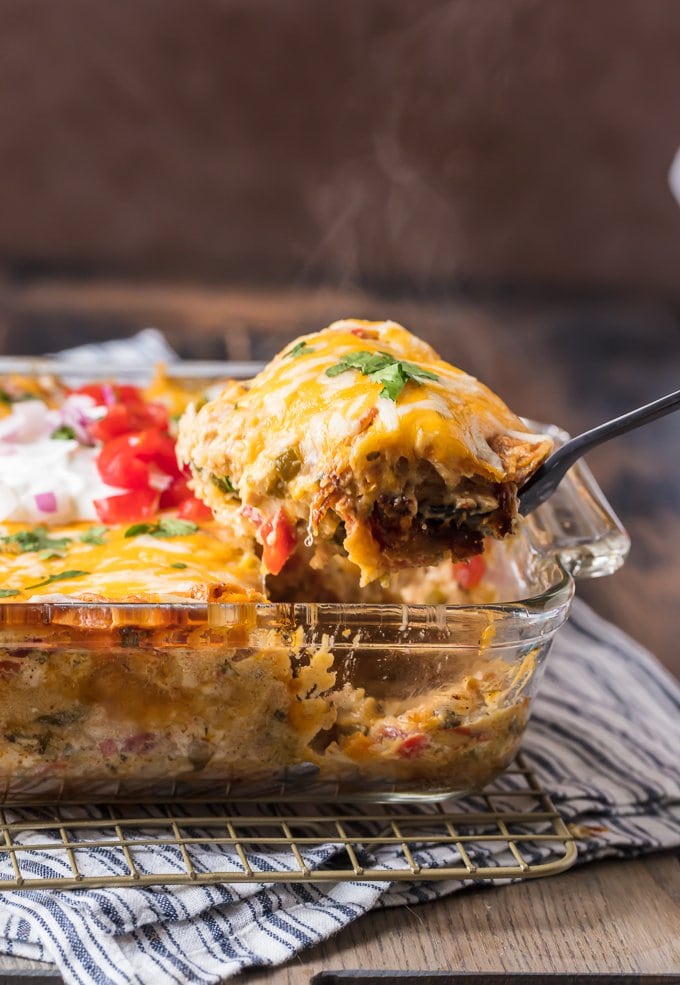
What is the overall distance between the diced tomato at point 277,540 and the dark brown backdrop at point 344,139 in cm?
480

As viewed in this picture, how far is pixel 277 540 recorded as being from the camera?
1.99 meters

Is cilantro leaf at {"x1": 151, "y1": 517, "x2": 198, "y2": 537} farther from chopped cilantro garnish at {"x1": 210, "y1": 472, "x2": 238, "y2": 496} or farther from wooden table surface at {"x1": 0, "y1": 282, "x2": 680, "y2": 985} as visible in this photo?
wooden table surface at {"x1": 0, "y1": 282, "x2": 680, "y2": 985}

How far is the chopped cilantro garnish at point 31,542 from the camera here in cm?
217

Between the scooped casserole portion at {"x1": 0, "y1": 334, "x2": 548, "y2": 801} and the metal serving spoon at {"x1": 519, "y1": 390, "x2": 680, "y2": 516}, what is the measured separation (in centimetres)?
6

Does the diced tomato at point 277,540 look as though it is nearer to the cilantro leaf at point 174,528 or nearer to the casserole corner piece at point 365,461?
the casserole corner piece at point 365,461

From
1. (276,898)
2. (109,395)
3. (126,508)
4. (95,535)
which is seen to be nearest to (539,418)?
(109,395)

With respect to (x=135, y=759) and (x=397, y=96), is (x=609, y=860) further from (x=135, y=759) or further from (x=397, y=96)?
(x=397, y=96)

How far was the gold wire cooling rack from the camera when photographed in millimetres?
1837

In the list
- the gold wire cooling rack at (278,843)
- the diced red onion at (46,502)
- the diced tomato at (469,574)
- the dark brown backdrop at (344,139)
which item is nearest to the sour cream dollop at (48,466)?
the diced red onion at (46,502)

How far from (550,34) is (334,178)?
4.59ft

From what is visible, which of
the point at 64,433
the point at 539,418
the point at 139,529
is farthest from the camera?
the point at 539,418

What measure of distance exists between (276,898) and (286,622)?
0.42m

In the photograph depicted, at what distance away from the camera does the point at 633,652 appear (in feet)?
9.12

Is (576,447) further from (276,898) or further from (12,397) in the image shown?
(12,397)
